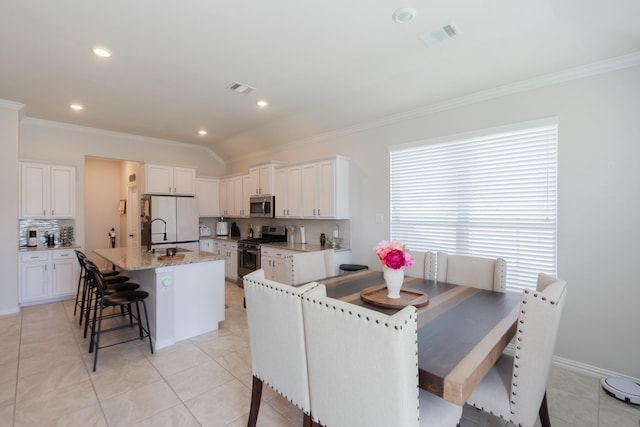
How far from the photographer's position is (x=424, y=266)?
2.75m

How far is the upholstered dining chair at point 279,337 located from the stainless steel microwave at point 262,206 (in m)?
3.70

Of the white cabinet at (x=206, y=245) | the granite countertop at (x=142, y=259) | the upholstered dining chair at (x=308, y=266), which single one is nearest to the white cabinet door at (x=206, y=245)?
the white cabinet at (x=206, y=245)

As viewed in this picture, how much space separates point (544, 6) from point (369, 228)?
289 centimetres

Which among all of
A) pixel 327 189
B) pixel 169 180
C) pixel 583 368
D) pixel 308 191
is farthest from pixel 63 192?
pixel 583 368

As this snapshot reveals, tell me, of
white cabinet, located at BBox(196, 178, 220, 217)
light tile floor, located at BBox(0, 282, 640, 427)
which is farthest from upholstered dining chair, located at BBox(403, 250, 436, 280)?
white cabinet, located at BBox(196, 178, 220, 217)

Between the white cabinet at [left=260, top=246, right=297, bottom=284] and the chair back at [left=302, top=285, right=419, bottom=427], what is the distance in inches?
124

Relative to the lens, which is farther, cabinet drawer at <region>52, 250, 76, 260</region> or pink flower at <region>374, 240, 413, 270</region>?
cabinet drawer at <region>52, 250, 76, 260</region>

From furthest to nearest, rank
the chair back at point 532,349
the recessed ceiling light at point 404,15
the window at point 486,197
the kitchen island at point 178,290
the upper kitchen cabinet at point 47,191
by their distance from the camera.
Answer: the upper kitchen cabinet at point 47,191, the kitchen island at point 178,290, the window at point 486,197, the recessed ceiling light at point 404,15, the chair back at point 532,349

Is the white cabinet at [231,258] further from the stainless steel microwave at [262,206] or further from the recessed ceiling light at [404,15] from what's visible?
the recessed ceiling light at [404,15]

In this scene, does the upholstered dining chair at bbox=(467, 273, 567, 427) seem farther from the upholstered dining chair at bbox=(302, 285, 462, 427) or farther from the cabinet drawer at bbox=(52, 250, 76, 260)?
A: the cabinet drawer at bbox=(52, 250, 76, 260)

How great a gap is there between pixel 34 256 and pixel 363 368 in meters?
5.44

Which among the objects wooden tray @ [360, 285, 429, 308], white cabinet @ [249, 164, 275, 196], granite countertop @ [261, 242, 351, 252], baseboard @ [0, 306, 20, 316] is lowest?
baseboard @ [0, 306, 20, 316]

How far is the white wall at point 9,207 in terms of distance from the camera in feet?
12.9

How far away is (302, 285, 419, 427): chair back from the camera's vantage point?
1.08 meters
